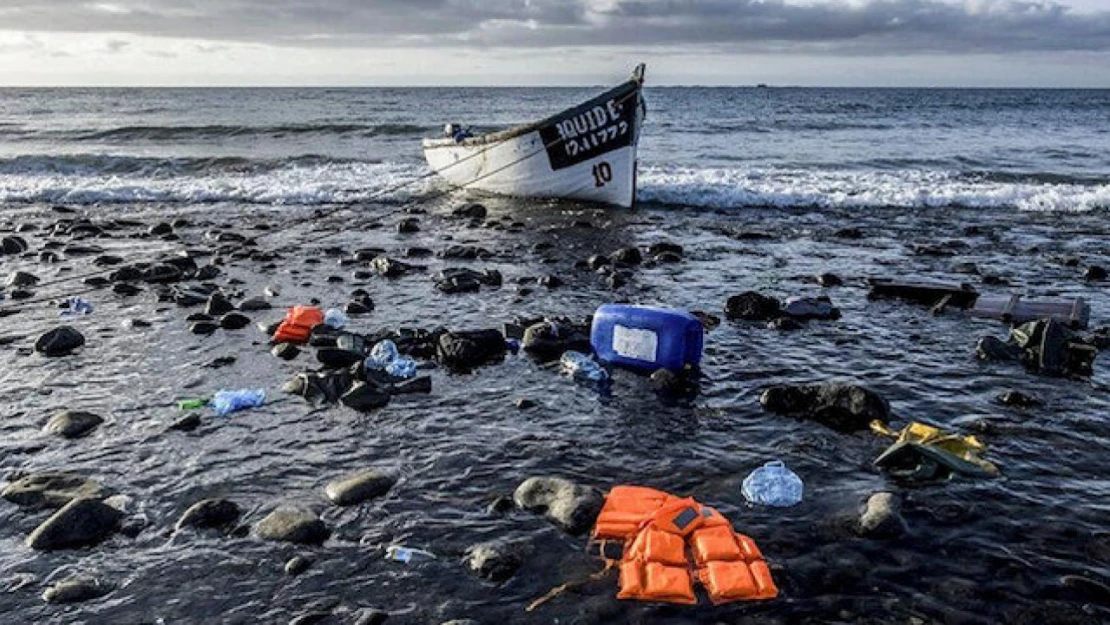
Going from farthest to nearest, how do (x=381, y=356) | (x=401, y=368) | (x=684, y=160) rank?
(x=684, y=160), (x=381, y=356), (x=401, y=368)

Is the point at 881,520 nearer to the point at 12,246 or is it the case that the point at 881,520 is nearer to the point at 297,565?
the point at 297,565

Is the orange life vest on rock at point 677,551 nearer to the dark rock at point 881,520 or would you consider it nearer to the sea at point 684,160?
the dark rock at point 881,520

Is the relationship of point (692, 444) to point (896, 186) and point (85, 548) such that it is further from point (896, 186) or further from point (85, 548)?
point (896, 186)

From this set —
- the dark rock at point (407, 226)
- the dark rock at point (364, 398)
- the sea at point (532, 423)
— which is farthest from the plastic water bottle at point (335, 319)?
the dark rock at point (407, 226)

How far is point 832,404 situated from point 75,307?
988cm

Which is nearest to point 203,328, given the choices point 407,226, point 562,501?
point 562,501

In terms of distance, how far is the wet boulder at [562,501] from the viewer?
18.9 ft

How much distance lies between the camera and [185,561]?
5.38 metres

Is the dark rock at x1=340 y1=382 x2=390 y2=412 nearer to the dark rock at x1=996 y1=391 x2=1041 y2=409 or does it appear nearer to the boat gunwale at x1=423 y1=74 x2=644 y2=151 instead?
the dark rock at x1=996 y1=391 x2=1041 y2=409

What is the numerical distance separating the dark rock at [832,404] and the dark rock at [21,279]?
445 inches

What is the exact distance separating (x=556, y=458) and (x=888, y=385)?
371cm

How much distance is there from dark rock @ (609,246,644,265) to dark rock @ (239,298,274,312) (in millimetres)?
5730

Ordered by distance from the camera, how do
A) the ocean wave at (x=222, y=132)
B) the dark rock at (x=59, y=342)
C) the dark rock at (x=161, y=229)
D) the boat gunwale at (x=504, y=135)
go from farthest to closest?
the ocean wave at (x=222, y=132), the boat gunwale at (x=504, y=135), the dark rock at (x=161, y=229), the dark rock at (x=59, y=342)

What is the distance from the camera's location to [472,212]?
19922mm
